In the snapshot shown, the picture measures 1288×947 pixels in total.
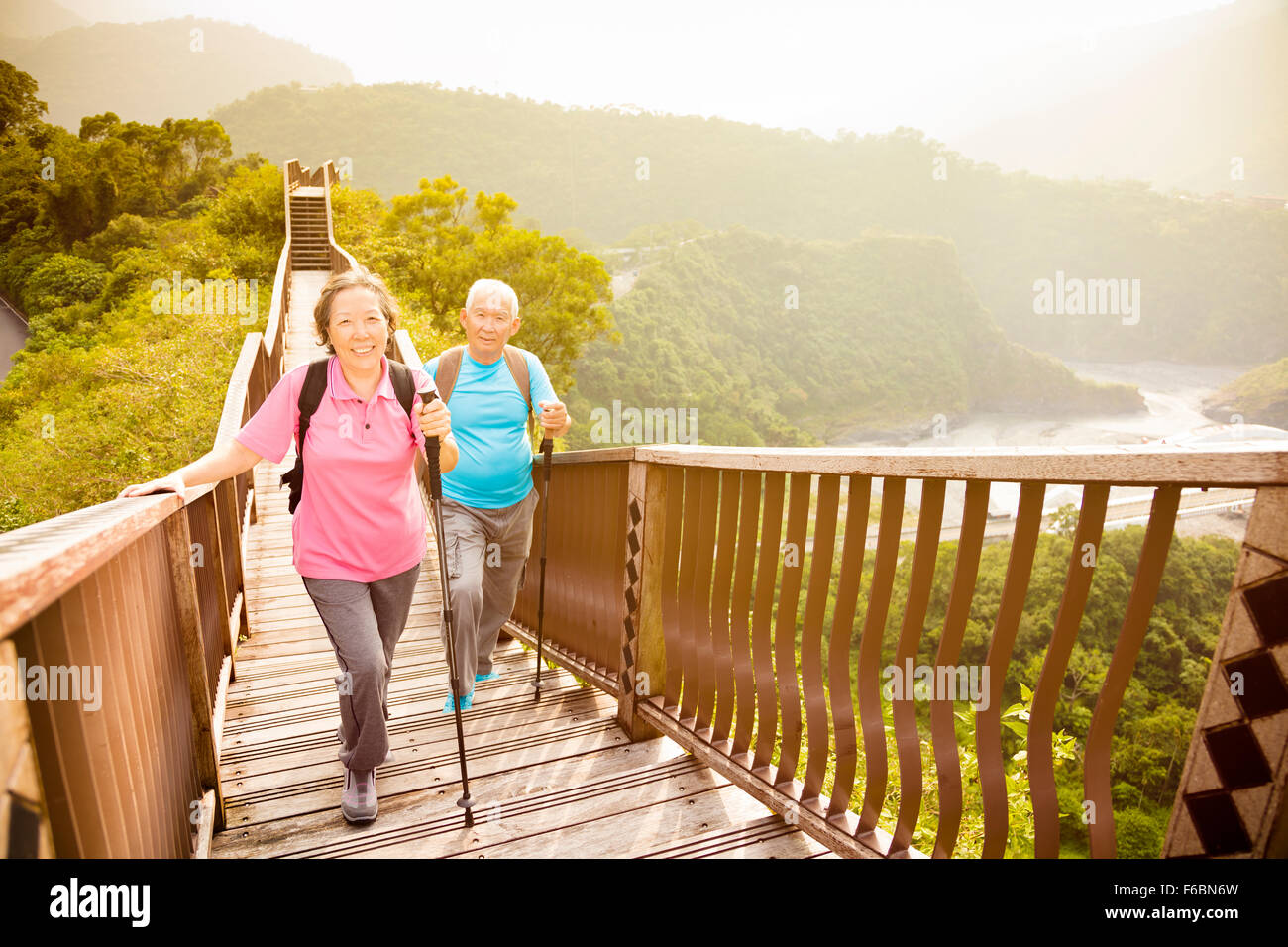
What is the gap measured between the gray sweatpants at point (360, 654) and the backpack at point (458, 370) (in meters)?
1.04

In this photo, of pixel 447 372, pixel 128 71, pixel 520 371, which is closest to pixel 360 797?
pixel 447 372

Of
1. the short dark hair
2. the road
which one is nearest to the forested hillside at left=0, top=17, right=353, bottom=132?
the road

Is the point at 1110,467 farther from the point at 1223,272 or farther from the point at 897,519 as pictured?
the point at 1223,272

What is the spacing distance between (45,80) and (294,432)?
630 feet

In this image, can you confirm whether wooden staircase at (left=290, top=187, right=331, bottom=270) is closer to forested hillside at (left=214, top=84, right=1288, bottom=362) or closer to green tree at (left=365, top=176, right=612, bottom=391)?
green tree at (left=365, top=176, right=612, bottom=391)

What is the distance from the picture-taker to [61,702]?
109 cm

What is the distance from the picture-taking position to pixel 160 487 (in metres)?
1.87

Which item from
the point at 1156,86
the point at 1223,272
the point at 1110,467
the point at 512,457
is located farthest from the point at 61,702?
the point at 1156,86

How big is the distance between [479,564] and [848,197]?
147 meters

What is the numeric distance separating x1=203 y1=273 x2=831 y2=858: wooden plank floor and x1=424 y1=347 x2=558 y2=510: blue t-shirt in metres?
0.99

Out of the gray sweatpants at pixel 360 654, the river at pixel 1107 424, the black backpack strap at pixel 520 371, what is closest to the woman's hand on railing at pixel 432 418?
the gray sweatpants at pixel 360 654

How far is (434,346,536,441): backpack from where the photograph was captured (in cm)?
324

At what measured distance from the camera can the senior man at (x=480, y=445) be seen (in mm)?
3232

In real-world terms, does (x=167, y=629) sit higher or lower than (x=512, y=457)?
lower
